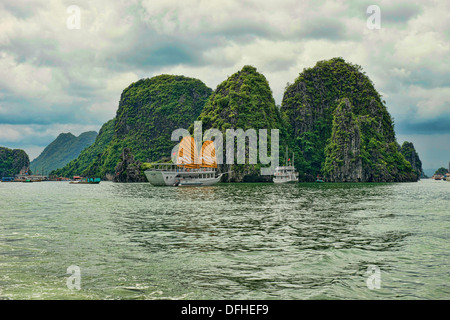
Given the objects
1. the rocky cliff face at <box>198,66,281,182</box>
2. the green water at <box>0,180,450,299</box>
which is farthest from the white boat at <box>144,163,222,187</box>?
the green water at <box>0,180,450,299</box>

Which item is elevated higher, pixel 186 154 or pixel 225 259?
pixel 186 154

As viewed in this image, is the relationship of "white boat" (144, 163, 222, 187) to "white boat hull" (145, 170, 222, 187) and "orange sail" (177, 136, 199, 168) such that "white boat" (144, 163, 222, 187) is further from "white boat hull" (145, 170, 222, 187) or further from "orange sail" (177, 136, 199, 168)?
"orange sail" (177, 136, 199, 168)

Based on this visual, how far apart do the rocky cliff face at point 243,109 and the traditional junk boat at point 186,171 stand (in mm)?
24830

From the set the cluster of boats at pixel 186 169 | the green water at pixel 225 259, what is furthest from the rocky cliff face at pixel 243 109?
the green water at pixel 225 259

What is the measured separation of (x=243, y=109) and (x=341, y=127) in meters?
39.6

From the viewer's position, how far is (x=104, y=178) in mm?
183500

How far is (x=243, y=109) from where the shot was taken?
464 ft

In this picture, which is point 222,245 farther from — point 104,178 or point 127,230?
point 104,178

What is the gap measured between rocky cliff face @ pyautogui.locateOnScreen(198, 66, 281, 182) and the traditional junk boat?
2483 cm

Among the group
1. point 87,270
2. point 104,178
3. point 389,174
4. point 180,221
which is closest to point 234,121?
point 389,174

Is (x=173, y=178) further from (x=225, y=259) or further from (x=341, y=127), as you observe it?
(x=341, y=127)

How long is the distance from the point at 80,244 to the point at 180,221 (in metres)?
8.32

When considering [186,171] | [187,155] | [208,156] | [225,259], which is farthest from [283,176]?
[225,259]
